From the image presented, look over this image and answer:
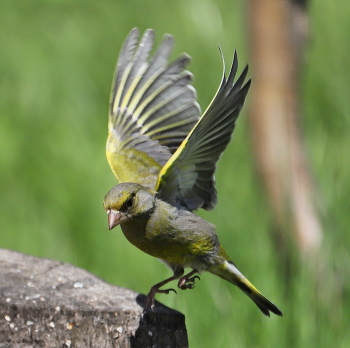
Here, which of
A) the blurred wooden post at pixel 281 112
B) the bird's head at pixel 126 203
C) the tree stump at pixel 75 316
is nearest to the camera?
the tree stump at pixel 75 316

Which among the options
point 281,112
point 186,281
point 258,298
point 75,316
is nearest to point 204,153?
point 186,281

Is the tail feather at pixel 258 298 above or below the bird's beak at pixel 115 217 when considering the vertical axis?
below

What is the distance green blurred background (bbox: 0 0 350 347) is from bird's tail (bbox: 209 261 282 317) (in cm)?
16

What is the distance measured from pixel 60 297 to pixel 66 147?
3.87 m

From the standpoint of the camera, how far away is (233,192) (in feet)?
18.7

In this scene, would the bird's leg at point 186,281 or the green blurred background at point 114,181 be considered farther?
the green blurred background at point 114,181

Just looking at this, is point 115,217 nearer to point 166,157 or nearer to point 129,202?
point 129,202

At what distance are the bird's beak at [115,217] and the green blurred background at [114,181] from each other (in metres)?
1.12

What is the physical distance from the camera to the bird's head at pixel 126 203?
11.3ft

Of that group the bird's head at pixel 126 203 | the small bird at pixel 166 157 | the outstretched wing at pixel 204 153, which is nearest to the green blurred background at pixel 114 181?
the small bird at pixel 166 157

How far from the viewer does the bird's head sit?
11.3 feet

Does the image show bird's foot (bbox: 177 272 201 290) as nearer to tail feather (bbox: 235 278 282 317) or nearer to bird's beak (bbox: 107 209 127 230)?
tail feather (bbox: 235 278 282 317)

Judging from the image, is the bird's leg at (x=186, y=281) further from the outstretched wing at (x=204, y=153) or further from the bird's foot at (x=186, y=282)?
the outstretched wing at (x=204, y=153)

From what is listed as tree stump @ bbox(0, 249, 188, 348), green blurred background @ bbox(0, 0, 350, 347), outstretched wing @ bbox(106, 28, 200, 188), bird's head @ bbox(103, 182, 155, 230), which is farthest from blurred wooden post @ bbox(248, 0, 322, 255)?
tree stump @ bbox(0, 249, 188, 348)
